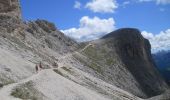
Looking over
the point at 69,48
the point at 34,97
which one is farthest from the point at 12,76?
A: the point at 69,48

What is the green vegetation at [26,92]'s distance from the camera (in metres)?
52.2

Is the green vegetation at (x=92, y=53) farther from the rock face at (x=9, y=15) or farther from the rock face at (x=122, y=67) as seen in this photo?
the rock face at (x=9, y=15)

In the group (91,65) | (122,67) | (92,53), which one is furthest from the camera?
(122,67)

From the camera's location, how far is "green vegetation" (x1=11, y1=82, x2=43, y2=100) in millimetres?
→ 52156

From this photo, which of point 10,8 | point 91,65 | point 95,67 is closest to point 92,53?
point 95,67

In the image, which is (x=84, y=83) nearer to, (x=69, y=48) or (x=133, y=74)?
(x=69, y=48)

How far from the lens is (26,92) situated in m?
55.4

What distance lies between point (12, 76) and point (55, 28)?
335ft

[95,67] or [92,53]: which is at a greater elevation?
[92,53]

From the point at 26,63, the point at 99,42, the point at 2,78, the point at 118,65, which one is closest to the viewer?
the point at 2,78

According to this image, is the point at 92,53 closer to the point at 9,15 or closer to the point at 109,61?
the point at 109,61

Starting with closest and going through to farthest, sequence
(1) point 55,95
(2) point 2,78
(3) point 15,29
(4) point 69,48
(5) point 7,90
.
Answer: (5) point 7,90
(2) point 2,78
(1) point 55,95
(3) point 15,29
(4) point 69,48

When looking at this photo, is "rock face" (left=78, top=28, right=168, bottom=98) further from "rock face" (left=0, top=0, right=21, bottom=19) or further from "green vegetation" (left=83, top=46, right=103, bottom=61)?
"rock face" (left=0, top=0, right=21, bottom=19)

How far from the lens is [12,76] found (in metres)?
64.2
